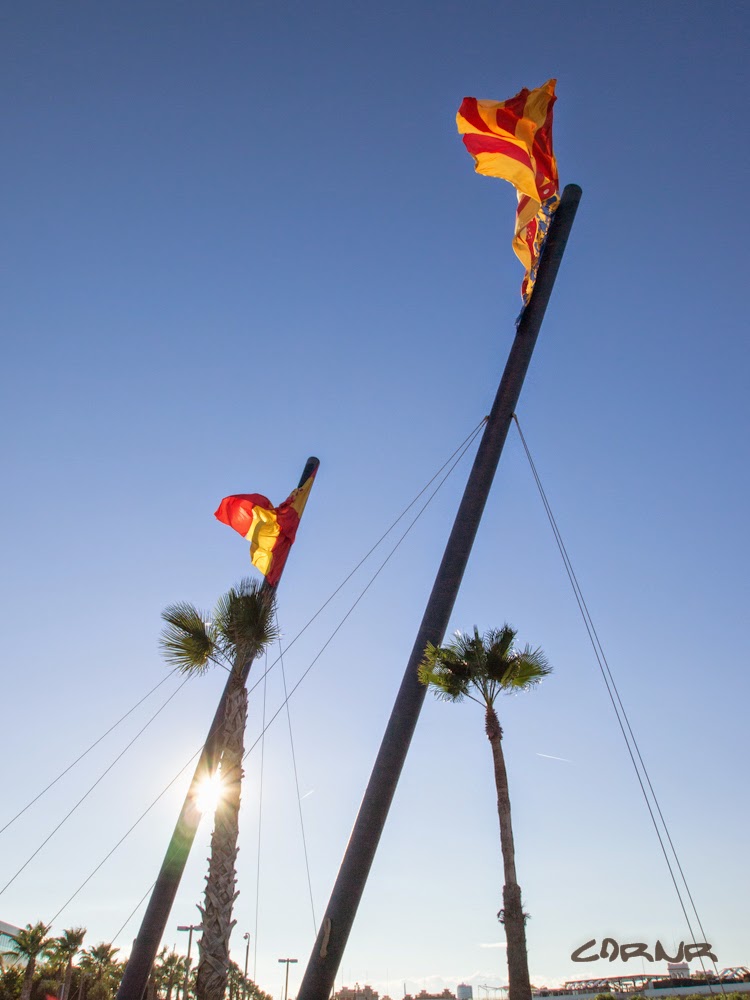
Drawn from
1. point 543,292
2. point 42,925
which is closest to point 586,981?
point 42,925

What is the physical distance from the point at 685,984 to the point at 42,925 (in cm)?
7013

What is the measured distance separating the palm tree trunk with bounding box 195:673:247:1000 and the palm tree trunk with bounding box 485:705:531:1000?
4.75m

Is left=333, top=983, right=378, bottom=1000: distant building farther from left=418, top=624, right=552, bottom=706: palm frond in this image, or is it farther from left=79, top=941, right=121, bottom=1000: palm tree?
left=418, top=624, right=552, bottom=706: palm frond

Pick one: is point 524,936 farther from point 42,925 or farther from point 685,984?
point 685,984

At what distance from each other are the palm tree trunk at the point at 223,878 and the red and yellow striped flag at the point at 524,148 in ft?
35.6

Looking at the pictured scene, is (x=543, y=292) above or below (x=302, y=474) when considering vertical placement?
below

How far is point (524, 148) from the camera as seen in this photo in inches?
605

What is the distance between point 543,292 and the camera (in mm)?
15188

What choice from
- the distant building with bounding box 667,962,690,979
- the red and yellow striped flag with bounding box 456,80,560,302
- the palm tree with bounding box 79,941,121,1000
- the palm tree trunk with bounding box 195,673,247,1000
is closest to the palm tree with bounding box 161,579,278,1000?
the palm tree trunk with bounding box 195,673,247,1000

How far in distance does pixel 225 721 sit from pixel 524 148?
13.2 metres

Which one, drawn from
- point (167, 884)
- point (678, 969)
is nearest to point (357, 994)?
point (678, 969)

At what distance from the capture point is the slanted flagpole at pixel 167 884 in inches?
595

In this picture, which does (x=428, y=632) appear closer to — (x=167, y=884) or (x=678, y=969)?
(x=167, y=884)

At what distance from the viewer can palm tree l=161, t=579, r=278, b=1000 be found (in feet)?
36.4
